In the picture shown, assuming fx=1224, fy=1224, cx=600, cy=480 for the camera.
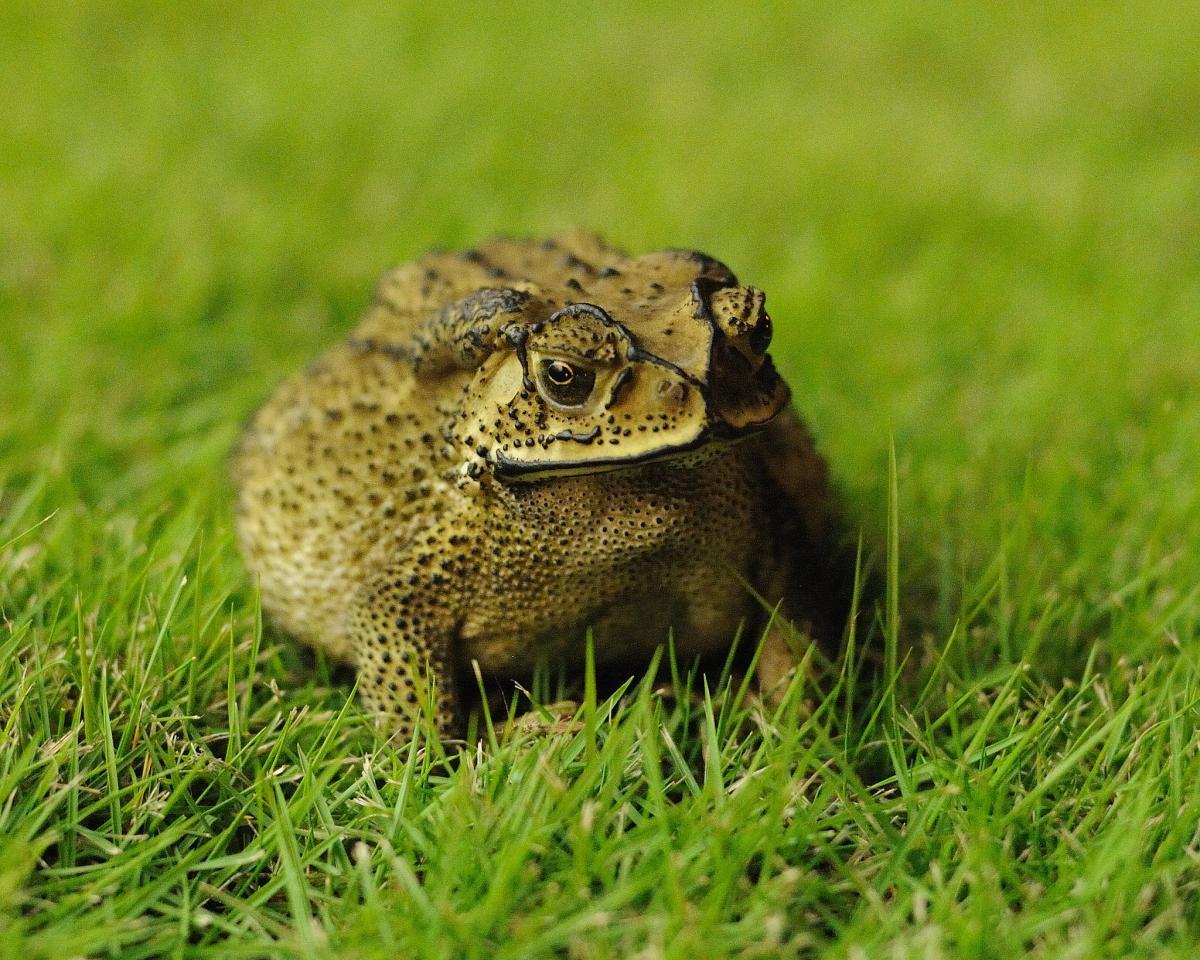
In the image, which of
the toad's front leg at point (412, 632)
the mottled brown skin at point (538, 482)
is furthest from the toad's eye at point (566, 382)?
the toad's front leg at point (412, 632)

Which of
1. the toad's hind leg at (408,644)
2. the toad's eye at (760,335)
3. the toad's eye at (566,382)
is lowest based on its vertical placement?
the toad's hind leg at (408,644)

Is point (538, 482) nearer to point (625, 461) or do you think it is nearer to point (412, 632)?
point (625, 461)

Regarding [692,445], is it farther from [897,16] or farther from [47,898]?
[897,16]

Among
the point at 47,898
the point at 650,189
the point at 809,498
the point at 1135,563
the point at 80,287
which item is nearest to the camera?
the point at 47,898

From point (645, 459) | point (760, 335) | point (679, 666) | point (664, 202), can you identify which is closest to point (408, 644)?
point (679, 666)

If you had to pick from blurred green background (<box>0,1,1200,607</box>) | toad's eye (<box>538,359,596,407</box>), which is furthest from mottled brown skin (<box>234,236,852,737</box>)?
blurred green background (<box>0,1,1200,607</box>)

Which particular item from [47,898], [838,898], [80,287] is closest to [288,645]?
[47,898]

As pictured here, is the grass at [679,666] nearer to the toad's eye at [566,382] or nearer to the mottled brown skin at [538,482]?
the mottled brown skin at [538,482]
